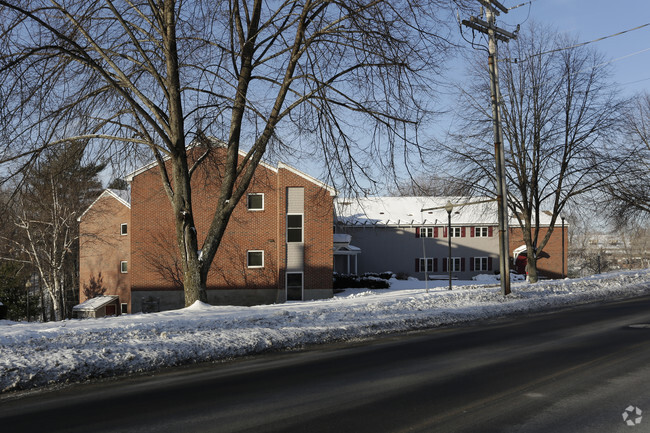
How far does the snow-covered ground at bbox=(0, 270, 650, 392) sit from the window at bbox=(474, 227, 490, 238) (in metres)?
37.3

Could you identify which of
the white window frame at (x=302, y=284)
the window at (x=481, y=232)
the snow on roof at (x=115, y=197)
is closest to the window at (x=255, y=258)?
the white window frame at (x=302, y=284)

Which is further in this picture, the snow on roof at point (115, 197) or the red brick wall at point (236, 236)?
the snow on roof at point (115, 197)

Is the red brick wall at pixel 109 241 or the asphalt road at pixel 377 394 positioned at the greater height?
the red brick wall at pixel 109 241

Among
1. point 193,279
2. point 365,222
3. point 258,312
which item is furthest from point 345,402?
point 365,222

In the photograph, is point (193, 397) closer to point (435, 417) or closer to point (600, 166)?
point (435, 417)

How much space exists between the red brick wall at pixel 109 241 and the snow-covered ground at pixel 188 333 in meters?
26.4

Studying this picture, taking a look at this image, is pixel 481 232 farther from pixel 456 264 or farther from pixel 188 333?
pixel 188 333

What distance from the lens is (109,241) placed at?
39594 mm

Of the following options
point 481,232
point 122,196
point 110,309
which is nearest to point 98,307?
point 110,309

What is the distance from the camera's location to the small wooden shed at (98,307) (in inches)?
1436

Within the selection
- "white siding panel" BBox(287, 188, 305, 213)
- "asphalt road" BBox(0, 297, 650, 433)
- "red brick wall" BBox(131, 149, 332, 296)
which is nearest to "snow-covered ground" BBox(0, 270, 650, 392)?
"asphalt road" BBox(0, 297, 650, 433)

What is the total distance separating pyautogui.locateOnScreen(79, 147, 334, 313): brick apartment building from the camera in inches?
1350

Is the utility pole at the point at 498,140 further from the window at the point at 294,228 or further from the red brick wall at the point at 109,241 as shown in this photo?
the red brick wall at the point at 109,241

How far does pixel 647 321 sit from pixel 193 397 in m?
11.8
